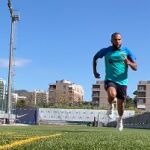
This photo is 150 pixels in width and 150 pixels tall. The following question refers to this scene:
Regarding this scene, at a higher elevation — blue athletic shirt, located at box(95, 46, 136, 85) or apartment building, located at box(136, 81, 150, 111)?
apartment building, located at box(136, 81, 150, 111)

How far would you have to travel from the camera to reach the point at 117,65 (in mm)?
10281

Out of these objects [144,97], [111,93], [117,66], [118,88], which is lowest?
[111,93]

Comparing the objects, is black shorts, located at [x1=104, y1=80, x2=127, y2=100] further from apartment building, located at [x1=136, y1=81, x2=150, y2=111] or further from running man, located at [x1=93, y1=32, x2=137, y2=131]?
apartment building, located at [x1=136, y1=81, x2=150, y2=111]

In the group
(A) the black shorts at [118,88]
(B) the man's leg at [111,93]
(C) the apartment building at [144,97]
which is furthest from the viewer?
(C) the apartment building at [144,97]

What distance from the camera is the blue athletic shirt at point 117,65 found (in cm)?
1027

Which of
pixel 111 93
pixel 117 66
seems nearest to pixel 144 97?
pixel 117 66

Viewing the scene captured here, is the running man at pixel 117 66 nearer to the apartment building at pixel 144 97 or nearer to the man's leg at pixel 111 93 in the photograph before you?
the man's leg at pixel 111 93

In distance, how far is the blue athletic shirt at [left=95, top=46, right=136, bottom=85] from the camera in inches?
404

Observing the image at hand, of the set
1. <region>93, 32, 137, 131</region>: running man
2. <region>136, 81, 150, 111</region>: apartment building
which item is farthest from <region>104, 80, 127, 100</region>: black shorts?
<region>136, 81, 150, 111</region>: apartment building

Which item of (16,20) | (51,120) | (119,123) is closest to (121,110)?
(119,123)

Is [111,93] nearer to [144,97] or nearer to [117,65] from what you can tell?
[117,65]

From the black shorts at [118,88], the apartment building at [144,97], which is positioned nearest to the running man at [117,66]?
the black shorts at [118,88]

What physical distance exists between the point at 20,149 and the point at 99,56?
5850 millimetres

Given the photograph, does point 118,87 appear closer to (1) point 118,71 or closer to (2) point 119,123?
(1) point 118,71
